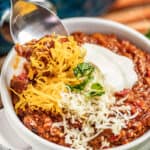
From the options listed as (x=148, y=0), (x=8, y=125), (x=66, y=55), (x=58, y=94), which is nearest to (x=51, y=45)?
(x=66, y=55)

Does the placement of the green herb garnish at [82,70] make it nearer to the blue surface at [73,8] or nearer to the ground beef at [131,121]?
the ground beef at [131,121]

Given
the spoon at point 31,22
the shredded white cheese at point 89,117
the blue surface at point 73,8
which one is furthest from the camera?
the blue surface at point 73,8

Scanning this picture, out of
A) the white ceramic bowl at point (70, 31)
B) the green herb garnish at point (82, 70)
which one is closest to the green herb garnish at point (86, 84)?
the green herb garnish at point (82, 70)

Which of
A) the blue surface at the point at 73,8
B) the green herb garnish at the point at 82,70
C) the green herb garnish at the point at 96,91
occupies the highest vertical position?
the green herb garnish at the point at 82,70

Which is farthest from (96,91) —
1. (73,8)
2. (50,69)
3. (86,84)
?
(73,8)

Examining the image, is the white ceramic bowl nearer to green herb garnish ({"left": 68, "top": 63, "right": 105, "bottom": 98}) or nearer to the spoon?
the spoon

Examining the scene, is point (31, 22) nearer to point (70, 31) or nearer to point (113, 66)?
point (70, 31)

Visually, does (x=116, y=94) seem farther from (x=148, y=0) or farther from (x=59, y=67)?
(x=148, y=0)
